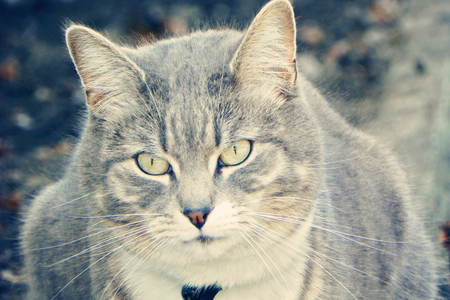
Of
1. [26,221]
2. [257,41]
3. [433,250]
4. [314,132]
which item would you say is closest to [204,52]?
[257,41]

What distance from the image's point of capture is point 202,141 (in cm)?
147

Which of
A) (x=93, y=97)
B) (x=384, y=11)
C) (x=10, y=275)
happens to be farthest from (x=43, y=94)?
(x=384, y=11)

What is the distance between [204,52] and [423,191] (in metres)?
1.93

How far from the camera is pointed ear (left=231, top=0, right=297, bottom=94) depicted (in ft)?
4.97

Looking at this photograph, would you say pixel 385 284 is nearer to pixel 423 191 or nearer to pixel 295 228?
pixel 295 228

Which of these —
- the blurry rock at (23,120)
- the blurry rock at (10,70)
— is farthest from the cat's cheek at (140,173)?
the blurry rock at (10,70)

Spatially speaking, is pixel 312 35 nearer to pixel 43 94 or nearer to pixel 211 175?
pixel 43 94

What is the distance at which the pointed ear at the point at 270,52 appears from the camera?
4.97ft

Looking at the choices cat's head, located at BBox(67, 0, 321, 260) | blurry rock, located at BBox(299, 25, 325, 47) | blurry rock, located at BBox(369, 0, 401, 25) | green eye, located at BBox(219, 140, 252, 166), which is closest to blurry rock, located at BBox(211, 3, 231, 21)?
blurry rock, located at BBox(299, 25, 325, 47)

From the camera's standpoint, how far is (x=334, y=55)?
13.9 ft

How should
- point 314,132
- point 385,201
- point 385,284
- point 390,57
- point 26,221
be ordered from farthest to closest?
1. point 390,57
2. point 26,221
3. point 385,201
4. point 385,284
5. point 314,132

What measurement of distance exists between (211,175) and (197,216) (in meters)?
0.17

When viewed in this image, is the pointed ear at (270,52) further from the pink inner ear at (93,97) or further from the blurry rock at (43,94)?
the blurry rock at (43,94)

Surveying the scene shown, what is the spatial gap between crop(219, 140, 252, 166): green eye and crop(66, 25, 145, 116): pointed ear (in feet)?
1.37
